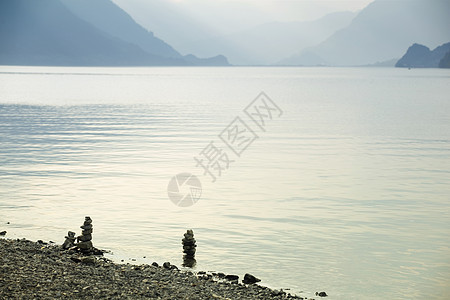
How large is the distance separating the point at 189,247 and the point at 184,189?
39.2ft

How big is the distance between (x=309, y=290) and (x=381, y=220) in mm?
9102

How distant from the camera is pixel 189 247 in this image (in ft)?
63.0

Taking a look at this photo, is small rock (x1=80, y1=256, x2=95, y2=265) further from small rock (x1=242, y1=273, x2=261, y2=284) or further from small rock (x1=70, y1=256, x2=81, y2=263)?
small rock (x1=242, y1=273, x2=261, y2=284)

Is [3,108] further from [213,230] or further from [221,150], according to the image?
[213,230]

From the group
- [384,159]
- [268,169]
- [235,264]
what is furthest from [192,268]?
[384,159]

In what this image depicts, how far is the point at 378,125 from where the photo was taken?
6588 cm

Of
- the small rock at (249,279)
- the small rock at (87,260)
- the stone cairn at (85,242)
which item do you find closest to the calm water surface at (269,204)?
the small rock at (249,279)

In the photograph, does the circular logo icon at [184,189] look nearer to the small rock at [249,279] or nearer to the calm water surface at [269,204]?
the calm water surface at [269,204]

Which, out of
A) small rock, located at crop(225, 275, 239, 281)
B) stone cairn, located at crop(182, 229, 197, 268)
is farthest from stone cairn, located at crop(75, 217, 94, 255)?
small rock, located at crop(225, 275, 239, 281)

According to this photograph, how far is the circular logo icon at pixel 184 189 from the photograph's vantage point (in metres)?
28.3

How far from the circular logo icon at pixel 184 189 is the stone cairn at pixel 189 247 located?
8210 mm

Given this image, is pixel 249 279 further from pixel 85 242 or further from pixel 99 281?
pixel 85 242

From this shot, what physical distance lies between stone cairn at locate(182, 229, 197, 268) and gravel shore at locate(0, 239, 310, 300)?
4.71 ft

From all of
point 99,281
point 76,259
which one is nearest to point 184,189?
point 76,259
